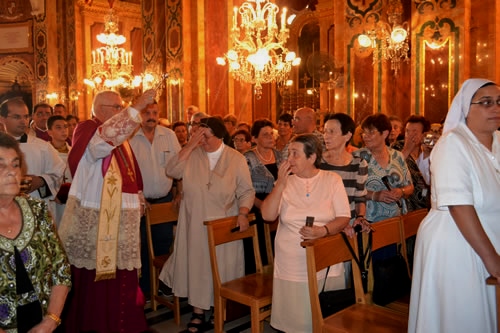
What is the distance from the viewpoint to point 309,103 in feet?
53.8

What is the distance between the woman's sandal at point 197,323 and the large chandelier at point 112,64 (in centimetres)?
1018

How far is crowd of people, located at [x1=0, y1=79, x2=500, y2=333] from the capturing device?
7.50 feet

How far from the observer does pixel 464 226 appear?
7.28 feet

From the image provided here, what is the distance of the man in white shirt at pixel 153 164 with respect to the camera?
195 inches

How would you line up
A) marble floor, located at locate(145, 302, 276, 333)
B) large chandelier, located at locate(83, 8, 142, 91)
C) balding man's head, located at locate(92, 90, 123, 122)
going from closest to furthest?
1. balding man's head, located at locate(92, 90, 123, 122)
2. marble floor, located at locate(145, 302, 276, 333)
3. large chandelier, located at locate(83, 8, 142, 91)

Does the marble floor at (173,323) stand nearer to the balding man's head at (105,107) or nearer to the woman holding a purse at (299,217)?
the woman holding a purse at (299,217)

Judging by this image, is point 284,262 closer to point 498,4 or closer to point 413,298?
point 413,298

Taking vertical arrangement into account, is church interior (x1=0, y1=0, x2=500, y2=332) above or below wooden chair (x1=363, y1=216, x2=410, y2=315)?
above

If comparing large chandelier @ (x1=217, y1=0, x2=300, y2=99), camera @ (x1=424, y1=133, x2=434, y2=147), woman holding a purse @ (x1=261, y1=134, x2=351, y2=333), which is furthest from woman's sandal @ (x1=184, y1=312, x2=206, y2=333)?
large chandelier @ (x1=217, y1=0, x2=300, y2=99)

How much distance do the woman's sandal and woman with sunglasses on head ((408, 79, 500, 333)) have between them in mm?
2209

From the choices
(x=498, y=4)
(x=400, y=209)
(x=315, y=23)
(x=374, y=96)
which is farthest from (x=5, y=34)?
(x=400, y=209)

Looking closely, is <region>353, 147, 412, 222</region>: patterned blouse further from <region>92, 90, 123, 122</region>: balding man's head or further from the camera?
<region>92, 90, 123, 122</region>: balding man's head

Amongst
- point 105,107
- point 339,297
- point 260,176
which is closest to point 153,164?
point 260,176

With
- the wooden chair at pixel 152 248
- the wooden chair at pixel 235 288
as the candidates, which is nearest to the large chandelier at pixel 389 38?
the wooden chair at pixel 152 248
